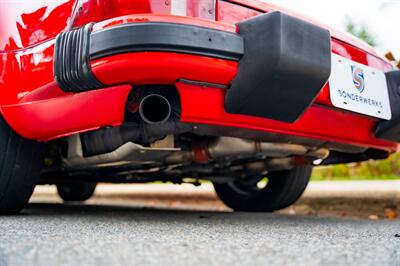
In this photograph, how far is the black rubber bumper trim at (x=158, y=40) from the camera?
4.92 ft

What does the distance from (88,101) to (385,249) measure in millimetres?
1111

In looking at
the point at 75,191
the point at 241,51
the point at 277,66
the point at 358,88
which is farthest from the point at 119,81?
the point at 75,191

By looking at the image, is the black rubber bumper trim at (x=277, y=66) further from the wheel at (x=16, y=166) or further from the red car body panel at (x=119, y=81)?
the wheel at (x=16, y=166)

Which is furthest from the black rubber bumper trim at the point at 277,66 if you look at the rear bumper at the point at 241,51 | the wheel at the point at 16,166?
the wheel at the point at 16,166

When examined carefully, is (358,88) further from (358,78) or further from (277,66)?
(277,66)

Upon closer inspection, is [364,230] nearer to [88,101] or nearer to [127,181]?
[88,101]

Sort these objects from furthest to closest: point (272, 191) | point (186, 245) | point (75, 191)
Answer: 1. point (75, 191)
2. point (272, 191)
3. point (186, 245)

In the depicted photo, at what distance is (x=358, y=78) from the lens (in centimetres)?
202

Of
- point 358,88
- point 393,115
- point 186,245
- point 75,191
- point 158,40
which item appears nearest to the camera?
point 186,245

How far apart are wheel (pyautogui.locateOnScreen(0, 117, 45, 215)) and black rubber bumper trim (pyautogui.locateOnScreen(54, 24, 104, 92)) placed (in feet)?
1.77

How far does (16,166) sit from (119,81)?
792 millimetres

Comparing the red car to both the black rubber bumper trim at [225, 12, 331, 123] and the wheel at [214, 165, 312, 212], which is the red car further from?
the wheel at [214, 165, 312, 212]

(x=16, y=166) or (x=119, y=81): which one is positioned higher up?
(x=119, y=81)

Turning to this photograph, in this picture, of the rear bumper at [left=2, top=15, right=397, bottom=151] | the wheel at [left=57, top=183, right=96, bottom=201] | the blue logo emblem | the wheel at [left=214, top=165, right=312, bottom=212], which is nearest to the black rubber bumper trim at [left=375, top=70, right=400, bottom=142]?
the blue logo emblem
